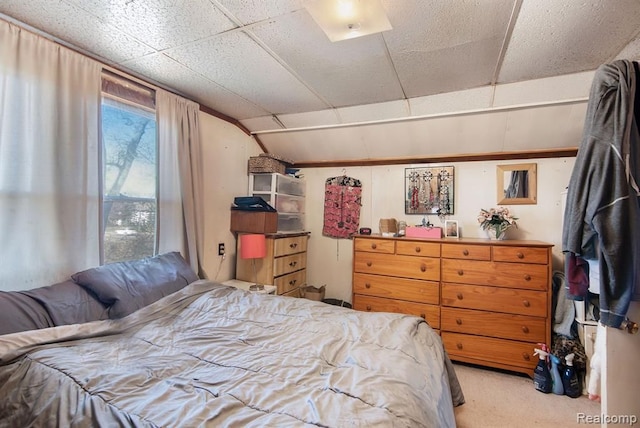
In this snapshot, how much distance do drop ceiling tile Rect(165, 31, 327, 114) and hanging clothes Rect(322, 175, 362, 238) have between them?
3.66 feet

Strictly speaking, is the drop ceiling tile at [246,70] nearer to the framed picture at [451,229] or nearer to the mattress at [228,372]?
the mattress at [228,372]

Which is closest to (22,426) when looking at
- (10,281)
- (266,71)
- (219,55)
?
Result: (10,281)

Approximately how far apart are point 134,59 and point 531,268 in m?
3.55

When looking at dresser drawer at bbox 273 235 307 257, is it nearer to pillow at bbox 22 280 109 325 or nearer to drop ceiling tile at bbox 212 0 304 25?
pillow at bbox 22 280 109 325

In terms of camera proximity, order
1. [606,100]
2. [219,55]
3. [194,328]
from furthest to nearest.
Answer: [219,55] → [194,328] → [606,100]

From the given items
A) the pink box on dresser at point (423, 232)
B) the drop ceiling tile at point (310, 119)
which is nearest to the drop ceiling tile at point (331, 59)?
the drop ceiling tile at point (310, 119)

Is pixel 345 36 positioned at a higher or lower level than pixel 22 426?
higher

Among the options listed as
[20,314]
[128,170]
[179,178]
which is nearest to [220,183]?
[179,178]

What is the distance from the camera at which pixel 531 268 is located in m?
2.48

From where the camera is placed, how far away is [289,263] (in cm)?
342

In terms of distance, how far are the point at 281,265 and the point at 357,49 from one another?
2.26 m

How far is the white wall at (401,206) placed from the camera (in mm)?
2891

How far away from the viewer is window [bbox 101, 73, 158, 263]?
213 cm

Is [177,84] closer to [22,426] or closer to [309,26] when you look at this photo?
[309,26]
